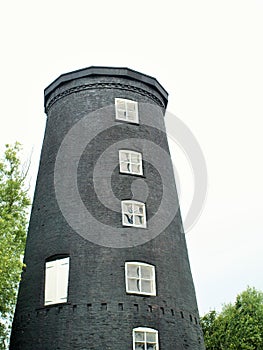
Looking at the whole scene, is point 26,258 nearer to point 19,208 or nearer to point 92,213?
point 19,208

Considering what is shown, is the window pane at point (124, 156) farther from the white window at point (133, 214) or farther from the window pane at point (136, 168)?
the white window at point (133, 214)

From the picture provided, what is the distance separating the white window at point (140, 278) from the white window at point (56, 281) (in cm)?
238

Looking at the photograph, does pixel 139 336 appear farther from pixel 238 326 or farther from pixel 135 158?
pixel 238 326

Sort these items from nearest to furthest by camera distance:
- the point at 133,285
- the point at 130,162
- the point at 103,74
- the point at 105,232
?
the point at 133,285 → the point at 105,232 → the point at 130,162 → the point at 103,74

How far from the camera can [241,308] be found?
38.8 meters

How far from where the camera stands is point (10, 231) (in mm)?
18156

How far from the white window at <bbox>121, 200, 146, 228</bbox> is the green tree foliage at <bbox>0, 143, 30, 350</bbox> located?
4.34 m

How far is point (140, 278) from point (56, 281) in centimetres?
326

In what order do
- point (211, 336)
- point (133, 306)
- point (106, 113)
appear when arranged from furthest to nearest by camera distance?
point (211, 336)
point (106, 113)
point (133, 306)

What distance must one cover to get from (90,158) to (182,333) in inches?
325

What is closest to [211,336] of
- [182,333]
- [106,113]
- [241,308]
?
[241,308]

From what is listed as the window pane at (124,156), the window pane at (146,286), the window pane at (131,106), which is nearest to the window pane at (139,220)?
the window pane at (146,286)

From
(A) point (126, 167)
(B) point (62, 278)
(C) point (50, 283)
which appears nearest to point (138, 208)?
(A) point (126, 167)

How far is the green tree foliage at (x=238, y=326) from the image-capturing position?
116ft
